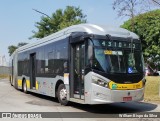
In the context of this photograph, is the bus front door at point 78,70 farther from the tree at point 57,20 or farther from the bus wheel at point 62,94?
the tree at point 57,20

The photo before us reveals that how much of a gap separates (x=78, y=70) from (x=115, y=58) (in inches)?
66.8

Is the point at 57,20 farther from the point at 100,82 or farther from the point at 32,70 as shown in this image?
the point at 100,82

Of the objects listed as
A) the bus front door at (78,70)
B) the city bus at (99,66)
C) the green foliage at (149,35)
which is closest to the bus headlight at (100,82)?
the city bus at (99,66)

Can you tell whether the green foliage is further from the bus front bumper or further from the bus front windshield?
the bus front bumper

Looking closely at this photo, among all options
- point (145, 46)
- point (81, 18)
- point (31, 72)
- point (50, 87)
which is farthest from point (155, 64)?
point (50, 87)

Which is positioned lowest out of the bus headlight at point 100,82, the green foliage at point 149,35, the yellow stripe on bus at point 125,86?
the yellow stripe on bus at point 125,86

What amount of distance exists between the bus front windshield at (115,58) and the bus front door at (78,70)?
81 centimetres

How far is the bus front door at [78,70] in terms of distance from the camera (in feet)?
46.0

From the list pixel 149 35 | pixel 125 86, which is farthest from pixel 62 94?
pixel 149 35

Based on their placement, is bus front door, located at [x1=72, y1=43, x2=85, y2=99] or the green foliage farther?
the green foliage

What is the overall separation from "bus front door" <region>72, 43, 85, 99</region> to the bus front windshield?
2.67 ft

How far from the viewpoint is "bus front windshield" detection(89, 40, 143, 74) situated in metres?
13.3

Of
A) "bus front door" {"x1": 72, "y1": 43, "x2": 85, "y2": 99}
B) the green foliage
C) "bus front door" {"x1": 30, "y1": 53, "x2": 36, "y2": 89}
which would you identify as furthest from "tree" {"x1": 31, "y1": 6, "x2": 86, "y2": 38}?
"bus front door" {"x1": 72, "y1": 43, "x2": 85, "y2": 99}

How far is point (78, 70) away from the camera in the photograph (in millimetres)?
14383
